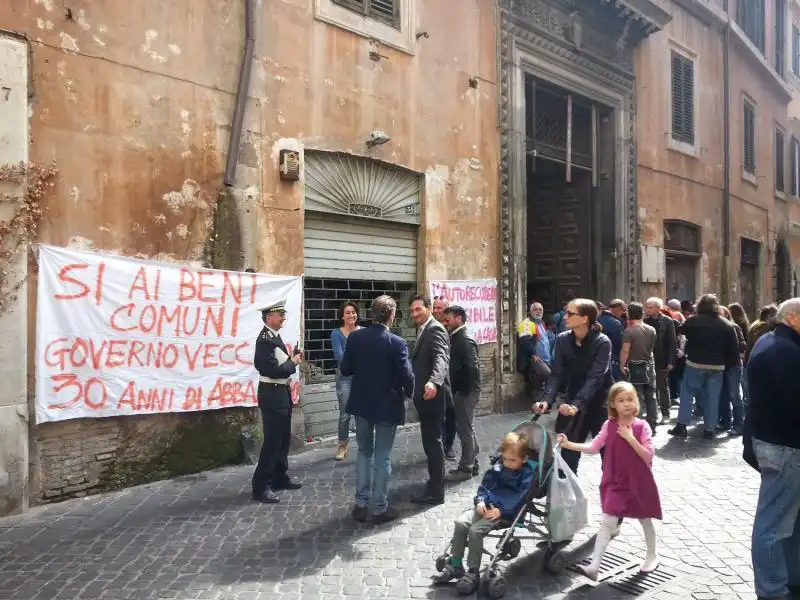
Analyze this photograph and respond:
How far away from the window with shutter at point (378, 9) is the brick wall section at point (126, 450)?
517 cm

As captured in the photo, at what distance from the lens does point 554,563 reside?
13.6 ft

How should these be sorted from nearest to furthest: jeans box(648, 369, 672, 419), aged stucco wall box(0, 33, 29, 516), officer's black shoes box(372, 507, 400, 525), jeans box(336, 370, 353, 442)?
officer's black shoes box(372, 507, 400, 525) < aged stucco wall box(0, 33, 29, 516) < jeans box(336, 370, 353, 442) < jeans box(648, 369, 672, 419)

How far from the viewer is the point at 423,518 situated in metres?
5.19

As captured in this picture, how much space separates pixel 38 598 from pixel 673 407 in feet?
31.5

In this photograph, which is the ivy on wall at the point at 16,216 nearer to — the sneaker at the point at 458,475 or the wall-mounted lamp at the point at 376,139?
the wall-mounted lamp at the point at 376,139

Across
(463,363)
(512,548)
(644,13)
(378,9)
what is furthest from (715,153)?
(512,548)

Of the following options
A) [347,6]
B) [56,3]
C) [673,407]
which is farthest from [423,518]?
[673,407]

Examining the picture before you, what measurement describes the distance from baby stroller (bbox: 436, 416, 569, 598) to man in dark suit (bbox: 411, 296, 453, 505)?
1.19 m

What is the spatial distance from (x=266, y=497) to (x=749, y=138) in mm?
17961

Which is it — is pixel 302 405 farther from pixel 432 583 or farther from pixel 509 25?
pixel 509 25

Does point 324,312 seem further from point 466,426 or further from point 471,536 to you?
point 471,536

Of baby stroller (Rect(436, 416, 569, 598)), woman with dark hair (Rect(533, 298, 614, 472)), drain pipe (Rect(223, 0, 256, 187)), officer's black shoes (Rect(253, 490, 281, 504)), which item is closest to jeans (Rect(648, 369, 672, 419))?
woman with dark hair (Rect(533, 298, 614, 472))

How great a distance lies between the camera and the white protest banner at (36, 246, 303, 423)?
5695 mm

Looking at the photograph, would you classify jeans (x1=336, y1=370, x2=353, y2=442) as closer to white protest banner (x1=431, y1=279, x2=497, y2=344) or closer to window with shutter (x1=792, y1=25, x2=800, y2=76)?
white protest banner (x1=431, y1=279, x2=497, y2=344)
